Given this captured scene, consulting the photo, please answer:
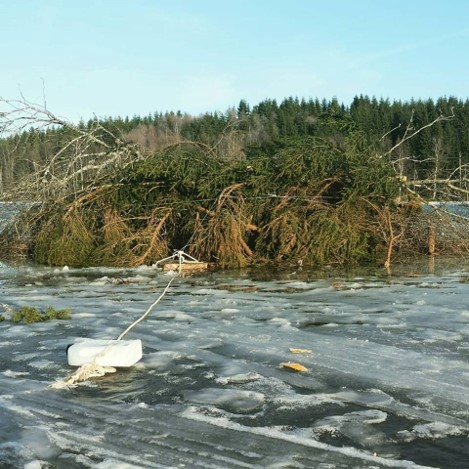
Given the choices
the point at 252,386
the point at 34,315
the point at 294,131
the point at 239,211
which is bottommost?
the point at 252,386

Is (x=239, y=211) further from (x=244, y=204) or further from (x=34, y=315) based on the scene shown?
(x=34, y=315)

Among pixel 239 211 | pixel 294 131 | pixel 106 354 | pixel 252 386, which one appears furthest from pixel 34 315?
pixel 294 131

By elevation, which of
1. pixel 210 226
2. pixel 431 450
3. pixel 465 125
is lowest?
pixel 431 450

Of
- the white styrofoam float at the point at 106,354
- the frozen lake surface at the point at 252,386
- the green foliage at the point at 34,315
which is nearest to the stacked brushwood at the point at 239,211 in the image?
the frozen lake surface at the point at 252,386

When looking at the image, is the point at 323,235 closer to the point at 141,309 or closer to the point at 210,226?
the point at 210,226

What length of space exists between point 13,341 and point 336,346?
284 centimetres

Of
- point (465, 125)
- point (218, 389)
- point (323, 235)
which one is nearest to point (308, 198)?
point (323, 235)

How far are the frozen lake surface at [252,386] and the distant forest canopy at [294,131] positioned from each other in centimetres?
681

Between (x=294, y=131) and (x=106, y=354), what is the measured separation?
35.5 m

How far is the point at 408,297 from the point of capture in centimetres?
798

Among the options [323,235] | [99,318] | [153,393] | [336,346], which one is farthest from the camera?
[323,235]

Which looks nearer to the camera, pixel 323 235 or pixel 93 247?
pixel 323 235

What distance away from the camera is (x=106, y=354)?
4918 mm

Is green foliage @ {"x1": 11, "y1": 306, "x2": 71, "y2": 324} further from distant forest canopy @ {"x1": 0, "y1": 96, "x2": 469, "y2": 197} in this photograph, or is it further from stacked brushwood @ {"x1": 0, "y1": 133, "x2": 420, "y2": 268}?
distant forest canopy @ {"x1": 0, "y1": 96, "x2": 469, "y2": 197}
